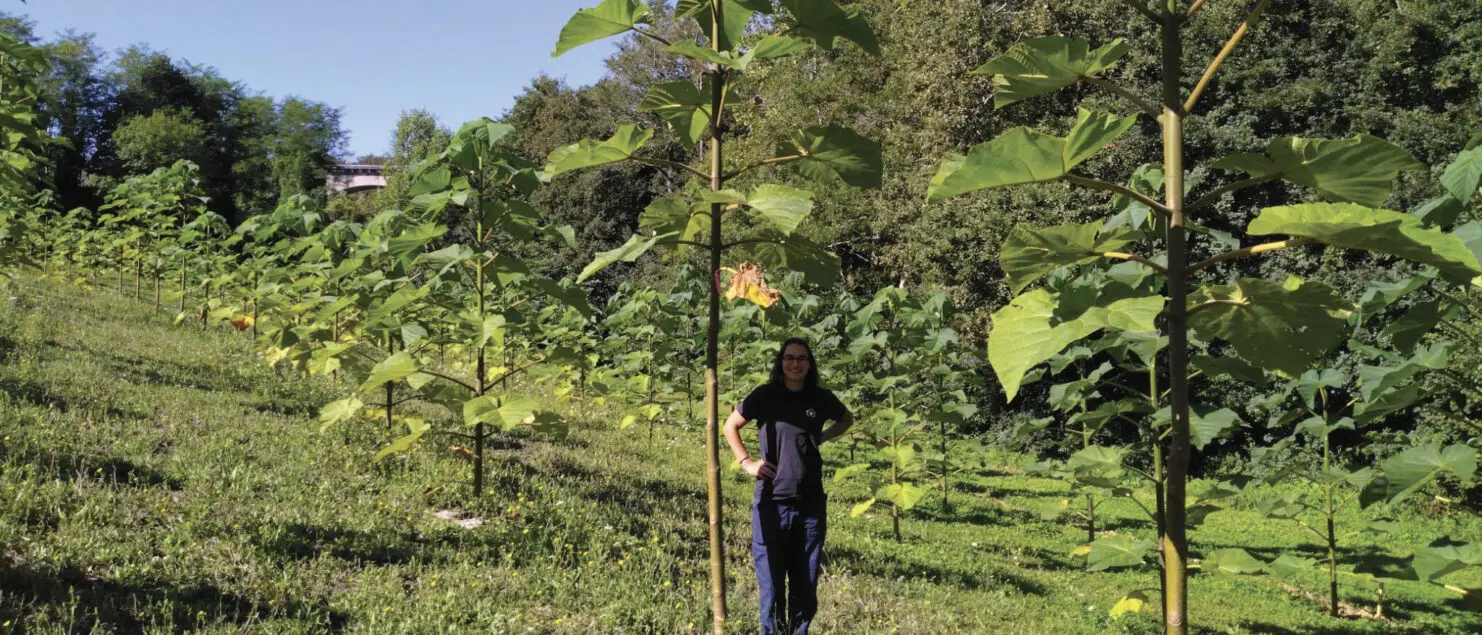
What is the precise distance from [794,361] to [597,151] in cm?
206

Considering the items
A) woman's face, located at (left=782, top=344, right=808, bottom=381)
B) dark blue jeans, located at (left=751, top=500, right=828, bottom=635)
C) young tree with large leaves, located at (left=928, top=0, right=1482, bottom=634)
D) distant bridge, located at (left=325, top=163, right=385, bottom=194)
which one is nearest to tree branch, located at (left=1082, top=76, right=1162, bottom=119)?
young tree with large leaves, located at (left=928, top=0, right=1482, bottom=634)

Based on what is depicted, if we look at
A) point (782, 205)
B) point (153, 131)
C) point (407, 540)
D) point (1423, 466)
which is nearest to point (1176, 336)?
point (782, 205)

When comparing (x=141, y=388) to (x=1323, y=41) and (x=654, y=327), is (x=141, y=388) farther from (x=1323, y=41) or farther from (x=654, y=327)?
(x=1323, y=41)

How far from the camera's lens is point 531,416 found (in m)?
4.82

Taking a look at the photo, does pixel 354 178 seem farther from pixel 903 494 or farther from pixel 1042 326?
Answer: pixel 1042 326

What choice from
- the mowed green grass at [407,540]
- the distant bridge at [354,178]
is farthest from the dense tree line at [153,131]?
the mowed green grass at [407,540]

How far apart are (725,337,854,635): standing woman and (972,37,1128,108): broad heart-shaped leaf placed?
276cm

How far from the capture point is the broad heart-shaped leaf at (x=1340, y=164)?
1197 mm

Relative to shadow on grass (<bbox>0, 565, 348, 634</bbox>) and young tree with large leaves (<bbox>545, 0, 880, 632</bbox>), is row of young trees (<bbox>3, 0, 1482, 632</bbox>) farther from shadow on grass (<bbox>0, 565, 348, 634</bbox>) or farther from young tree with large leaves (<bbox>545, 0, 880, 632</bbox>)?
shadow on grass (<bbox>0, 565, 348, 634</bbox>)

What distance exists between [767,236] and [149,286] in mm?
21978

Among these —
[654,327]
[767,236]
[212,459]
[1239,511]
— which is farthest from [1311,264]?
[212,459]

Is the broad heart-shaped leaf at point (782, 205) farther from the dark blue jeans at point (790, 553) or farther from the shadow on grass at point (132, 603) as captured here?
the shadow on grass at point (132, 603)

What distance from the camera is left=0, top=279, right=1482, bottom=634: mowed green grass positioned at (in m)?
3.68

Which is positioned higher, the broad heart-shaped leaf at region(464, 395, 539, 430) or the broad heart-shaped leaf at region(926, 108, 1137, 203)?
the broad heart-shaped leaf at region(926, 108, 1137, 203)
